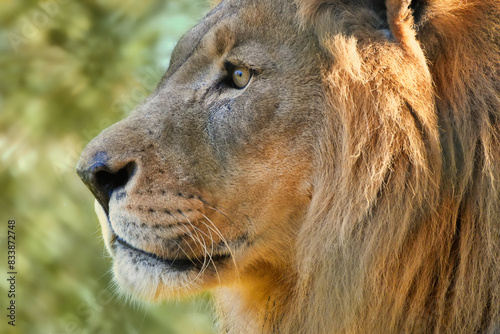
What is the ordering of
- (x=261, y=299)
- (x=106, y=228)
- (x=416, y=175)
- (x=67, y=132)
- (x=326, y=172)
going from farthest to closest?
(x=67, y=132) < (x=261, y=299) < (x=106, y=228) < (x=326, y=172) < (x=416, y=175)

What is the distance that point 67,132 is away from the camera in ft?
17.0

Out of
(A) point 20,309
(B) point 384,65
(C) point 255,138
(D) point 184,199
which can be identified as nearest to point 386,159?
(B) point 384,65

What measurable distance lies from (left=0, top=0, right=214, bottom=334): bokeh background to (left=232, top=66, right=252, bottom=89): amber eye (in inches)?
89.9

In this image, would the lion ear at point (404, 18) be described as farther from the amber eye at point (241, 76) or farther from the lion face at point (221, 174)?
the amber eye at point (241, 76)


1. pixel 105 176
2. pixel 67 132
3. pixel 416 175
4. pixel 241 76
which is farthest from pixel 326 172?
pixel 67 132

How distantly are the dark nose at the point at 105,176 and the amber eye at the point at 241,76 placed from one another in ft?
1.64

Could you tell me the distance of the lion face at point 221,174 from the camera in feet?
7.86

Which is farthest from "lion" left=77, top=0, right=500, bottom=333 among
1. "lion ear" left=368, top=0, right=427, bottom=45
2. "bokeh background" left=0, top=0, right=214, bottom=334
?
"bokeh background" left=0, top=0, right=214, bottom=334

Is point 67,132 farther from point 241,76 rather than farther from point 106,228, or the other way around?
point 241,76

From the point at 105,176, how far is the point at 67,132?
2.89 metres

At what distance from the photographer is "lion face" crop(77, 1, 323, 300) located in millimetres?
2396

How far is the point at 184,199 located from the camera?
2.41m

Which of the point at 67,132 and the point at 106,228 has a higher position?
the point at 67,132

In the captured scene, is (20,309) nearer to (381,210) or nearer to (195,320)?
(195,320)
